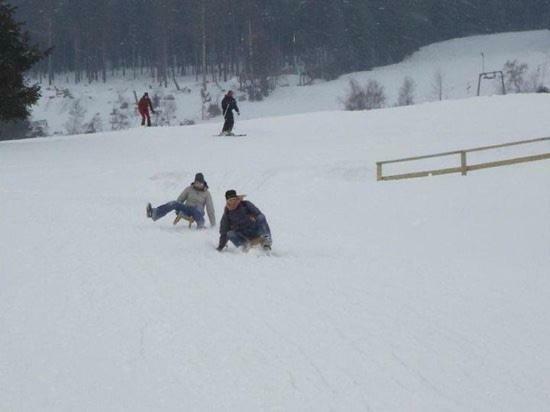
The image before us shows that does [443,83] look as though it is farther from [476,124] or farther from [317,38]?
[476,124]

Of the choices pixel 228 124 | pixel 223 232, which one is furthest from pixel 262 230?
pixel 228 124

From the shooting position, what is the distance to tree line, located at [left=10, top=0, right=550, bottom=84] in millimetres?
75812

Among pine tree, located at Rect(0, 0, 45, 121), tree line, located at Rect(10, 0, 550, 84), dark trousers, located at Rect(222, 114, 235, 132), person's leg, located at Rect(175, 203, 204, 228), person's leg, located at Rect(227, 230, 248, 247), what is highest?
tree line, located at Rect(10, 0, 550, 84)

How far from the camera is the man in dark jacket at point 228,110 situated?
24.6 metres

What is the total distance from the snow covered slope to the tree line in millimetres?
55576

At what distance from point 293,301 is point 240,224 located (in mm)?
3545

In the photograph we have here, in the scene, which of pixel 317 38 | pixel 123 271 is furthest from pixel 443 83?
pixel 123 271

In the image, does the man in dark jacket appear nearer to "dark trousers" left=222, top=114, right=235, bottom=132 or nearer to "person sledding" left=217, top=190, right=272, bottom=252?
"dark trousers" left=222, top=114, right=235, bottom=132

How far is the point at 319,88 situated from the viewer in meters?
65.9

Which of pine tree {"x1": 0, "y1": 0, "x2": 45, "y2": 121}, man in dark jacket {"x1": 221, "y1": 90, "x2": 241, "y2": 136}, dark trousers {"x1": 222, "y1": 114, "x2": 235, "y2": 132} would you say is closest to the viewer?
man in dark jacket {"x1": 221, "y1": 90, "x2": 241, "y2": 136}

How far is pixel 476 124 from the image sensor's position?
90.0 feet

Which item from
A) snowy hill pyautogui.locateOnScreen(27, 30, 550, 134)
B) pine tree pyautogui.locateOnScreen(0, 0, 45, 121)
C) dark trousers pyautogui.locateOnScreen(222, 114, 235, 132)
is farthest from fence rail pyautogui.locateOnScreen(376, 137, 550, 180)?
snowy hill pyautogui.locateOnScreen(27, 30, 550, 134)

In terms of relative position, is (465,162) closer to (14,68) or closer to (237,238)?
(237,238)

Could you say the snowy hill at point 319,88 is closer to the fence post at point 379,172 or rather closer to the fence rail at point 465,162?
the fence post at point 379,172
